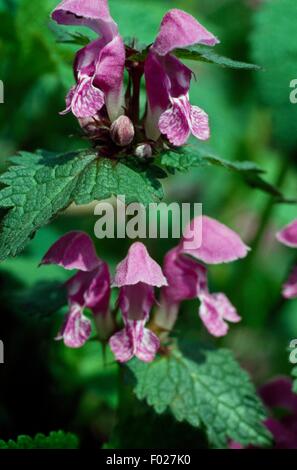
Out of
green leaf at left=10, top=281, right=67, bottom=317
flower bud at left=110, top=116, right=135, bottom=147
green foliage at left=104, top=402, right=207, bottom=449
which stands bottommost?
green foliage at left=104, top=402, right=207, bottom=449

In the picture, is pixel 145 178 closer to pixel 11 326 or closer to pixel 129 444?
pixel 129 444

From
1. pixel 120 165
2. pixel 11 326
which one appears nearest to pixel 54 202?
pixel 120 165

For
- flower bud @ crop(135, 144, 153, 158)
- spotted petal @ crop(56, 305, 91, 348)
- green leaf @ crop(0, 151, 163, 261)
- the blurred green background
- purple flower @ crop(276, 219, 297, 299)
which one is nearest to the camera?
green leaf @ crop(0, 151, 163, 261)

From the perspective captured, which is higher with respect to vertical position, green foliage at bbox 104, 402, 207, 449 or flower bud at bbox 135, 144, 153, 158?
flower bud at bbox 135, 144, 153, 158

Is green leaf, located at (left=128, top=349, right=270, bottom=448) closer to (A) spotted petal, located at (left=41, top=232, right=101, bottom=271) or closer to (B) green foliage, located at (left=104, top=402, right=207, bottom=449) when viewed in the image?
(B) green foliage, located at (left=104, top=402, right=207, bottom=449)

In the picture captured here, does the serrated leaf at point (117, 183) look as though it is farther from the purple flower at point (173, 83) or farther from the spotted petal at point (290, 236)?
the spotted petal at point (290, 236)

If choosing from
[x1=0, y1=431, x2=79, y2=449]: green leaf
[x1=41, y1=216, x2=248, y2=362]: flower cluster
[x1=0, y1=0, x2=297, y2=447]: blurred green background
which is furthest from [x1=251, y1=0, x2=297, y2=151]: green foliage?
[x1=0, y1=431, x2=79, y2=449]: green leaf

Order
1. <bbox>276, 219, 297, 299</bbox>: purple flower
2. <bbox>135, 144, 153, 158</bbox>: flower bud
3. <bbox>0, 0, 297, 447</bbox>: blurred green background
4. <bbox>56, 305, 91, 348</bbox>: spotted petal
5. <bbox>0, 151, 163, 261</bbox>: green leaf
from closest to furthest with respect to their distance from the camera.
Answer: <bbox>0, 151, 163, 261</bbox>: green leaf → <bbox>135, 144, 153, 158</bbox>: flower bud → <bbox>56, 305, 91, 348</bbox>: spotted petal → <bbox>276, 219, 297, 299</bbox>: purple flower → <bbox>0, 0, 297, 447</bbox>: blurred green background
